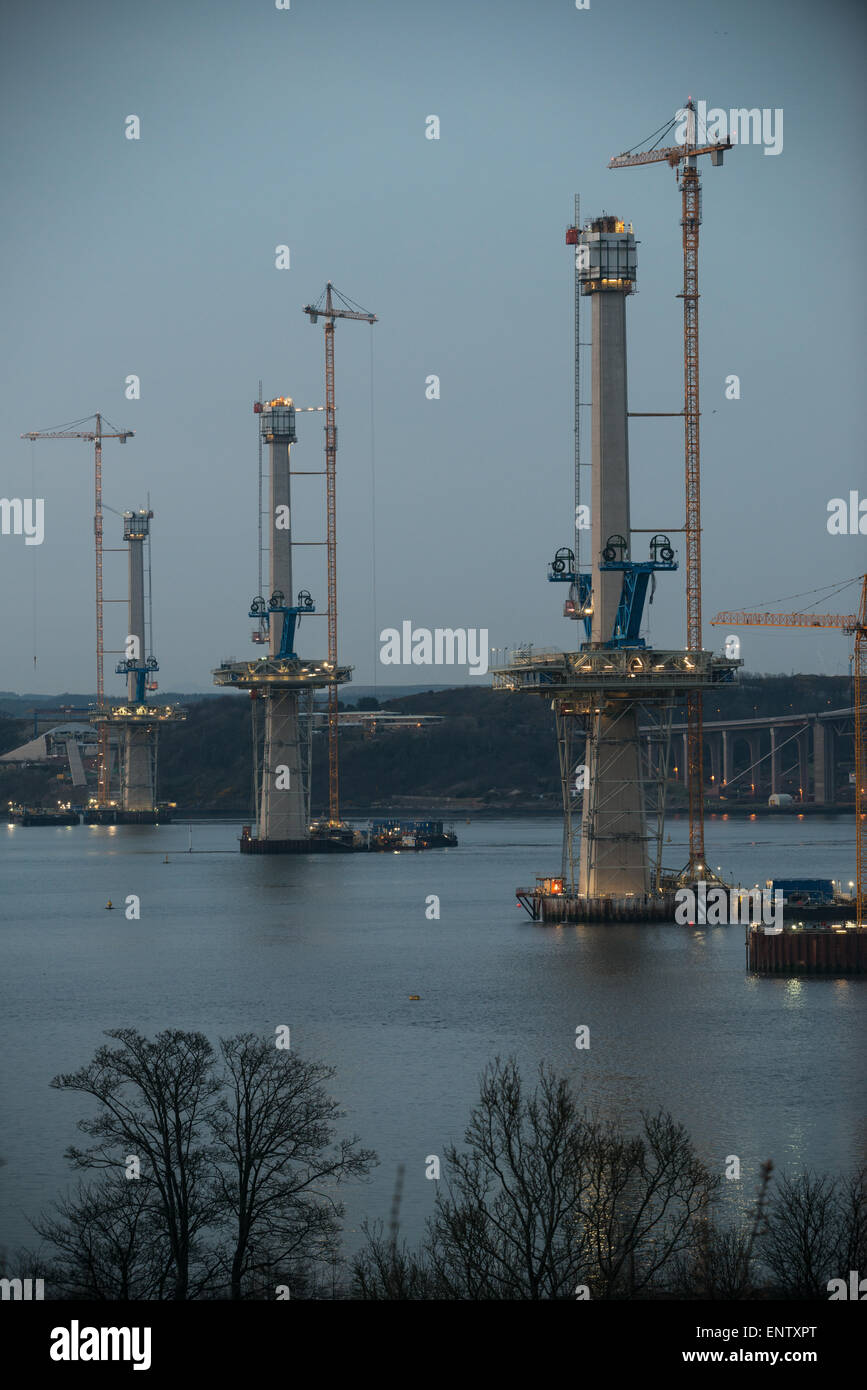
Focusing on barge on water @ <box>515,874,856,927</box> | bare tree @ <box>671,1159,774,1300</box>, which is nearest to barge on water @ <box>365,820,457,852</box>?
barge on water @ <box>515,874,856,927</box>

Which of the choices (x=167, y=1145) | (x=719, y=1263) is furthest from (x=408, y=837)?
(x=719, y=1263)

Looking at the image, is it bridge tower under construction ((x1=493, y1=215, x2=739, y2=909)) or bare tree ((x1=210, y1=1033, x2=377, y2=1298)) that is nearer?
bare tree ((x1=210, y1=1033, x2=377, y2=1298))

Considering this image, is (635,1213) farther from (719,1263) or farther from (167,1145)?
(167,1145)

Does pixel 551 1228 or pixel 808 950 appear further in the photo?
pixel 808 950

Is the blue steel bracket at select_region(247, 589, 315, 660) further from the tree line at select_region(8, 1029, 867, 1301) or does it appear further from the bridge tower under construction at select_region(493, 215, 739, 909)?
the tree line at select_region(8, 1029, 867, 1301)

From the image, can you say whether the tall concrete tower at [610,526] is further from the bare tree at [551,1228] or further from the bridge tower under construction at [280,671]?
the bridge tower under construction at [280,671]

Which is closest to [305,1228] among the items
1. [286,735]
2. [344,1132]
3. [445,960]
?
[344,1132]
